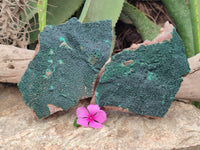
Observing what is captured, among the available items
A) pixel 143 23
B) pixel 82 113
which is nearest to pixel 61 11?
pixel 143 23

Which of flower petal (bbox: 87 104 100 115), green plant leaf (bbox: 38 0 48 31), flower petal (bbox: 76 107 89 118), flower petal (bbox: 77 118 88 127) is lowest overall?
flower petal (bbox: 77 118 88 127)

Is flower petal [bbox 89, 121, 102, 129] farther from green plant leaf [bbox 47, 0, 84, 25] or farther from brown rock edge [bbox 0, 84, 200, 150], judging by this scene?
green plant leaf [bbox 47, 0, 84, 25]

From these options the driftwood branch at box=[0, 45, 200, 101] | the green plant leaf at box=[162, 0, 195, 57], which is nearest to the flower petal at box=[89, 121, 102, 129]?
the driftwood branch at box=[0, 45, 200, 101]

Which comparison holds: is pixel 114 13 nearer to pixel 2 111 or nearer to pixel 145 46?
pixel 145 46

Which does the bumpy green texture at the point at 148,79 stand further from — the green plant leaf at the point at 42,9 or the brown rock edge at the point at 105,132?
the green plant leaf at the point at 42,9

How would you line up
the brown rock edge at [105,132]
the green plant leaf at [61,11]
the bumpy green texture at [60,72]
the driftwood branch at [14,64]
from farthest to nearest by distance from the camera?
1. the green plant leaf at [61,11]
2. the driftwood branch at [14,64]
3. the bumpy green texture at [60,72]
4. the brown rock edge at [105,132]

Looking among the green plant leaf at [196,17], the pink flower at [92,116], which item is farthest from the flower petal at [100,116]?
the green plant leaf at [196,17]

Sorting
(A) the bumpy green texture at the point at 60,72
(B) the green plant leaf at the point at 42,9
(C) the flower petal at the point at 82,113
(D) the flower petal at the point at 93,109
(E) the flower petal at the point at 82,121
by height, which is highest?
(B) the green plant leaf at the point at 42,9
